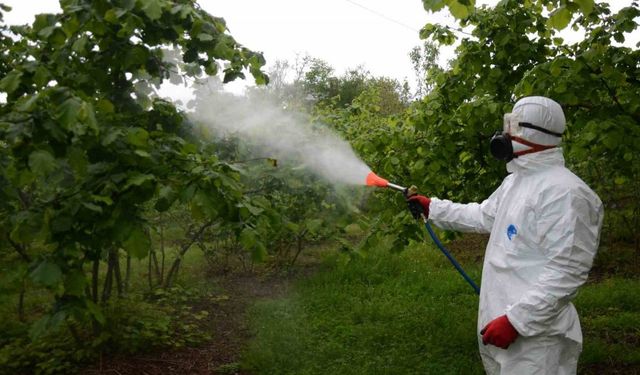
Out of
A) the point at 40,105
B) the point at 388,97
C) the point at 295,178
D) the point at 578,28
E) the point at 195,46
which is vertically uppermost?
the point at 388,97

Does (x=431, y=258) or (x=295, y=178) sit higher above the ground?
(x=295, y=178)

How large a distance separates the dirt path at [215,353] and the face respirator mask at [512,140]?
2.96 meters

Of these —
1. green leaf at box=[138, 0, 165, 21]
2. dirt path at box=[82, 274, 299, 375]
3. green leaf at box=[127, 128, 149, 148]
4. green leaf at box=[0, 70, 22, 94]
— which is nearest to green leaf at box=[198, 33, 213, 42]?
green leaf at box=[138, 0, 165, 21]

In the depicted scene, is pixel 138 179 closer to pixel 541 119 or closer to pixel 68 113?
pixel 68 113

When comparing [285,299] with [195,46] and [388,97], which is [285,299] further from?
[388,97]

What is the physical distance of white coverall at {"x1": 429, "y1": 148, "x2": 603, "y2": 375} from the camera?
2.27m

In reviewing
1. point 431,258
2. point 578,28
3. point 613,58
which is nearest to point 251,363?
point 613,58

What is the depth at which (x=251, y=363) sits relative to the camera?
4465mm

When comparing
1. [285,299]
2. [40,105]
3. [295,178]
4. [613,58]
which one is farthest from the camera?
[285,299]

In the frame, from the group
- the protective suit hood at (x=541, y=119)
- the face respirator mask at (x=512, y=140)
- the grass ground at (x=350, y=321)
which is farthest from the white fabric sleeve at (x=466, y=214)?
the grass ground at (x=350, y=321)

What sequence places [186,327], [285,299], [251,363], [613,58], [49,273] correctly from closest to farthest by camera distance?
1. [49,273]
2. [613,58]
3. [251,363]
4. [186,327]
5. [285,299]

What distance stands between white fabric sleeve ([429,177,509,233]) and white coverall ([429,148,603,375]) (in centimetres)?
22

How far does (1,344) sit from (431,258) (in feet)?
19.7

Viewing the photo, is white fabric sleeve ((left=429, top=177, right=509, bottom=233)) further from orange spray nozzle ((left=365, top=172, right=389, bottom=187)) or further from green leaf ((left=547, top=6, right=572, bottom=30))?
green leaf ((left=547, top=6, right=572, bottom=30))
